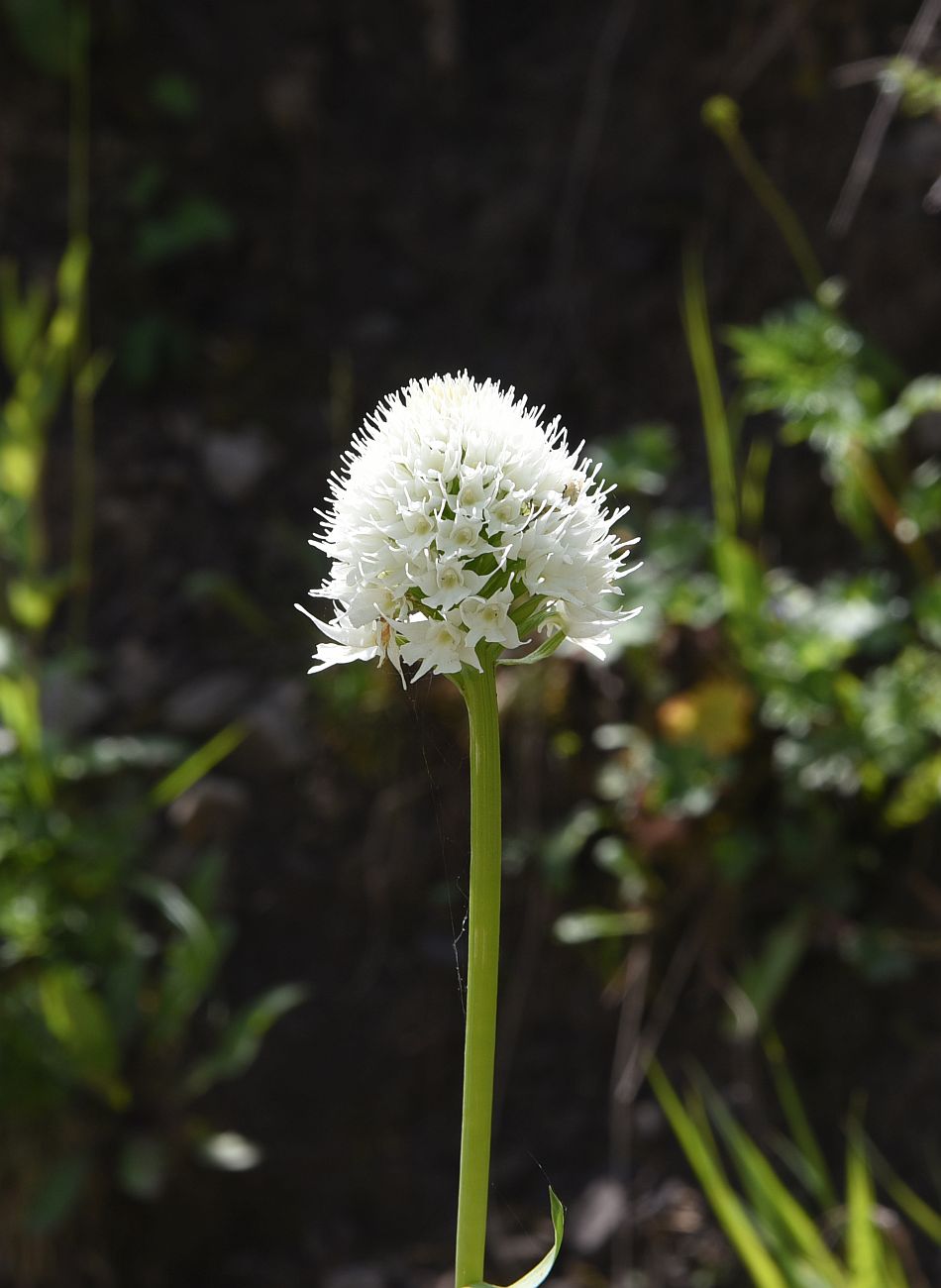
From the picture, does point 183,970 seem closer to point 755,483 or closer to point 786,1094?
point 786,1094

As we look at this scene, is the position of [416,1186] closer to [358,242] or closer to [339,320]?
[339,320]

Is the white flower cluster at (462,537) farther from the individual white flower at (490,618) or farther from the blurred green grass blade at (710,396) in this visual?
the blurred green grass blade at (710,396)

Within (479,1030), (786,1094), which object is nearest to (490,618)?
(479,1030)

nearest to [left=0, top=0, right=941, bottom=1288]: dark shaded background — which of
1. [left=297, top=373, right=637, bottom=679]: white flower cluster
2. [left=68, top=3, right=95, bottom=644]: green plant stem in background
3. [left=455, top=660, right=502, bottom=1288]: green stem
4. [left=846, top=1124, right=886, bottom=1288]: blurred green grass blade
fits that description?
[left=68, top=3, right=95, bottom=644]: green plant stem in background

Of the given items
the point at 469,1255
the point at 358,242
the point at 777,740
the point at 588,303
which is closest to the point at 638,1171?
the point at 777,740

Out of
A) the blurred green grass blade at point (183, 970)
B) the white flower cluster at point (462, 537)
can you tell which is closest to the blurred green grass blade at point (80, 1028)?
the blurred green grass blade at point (183, 970)
